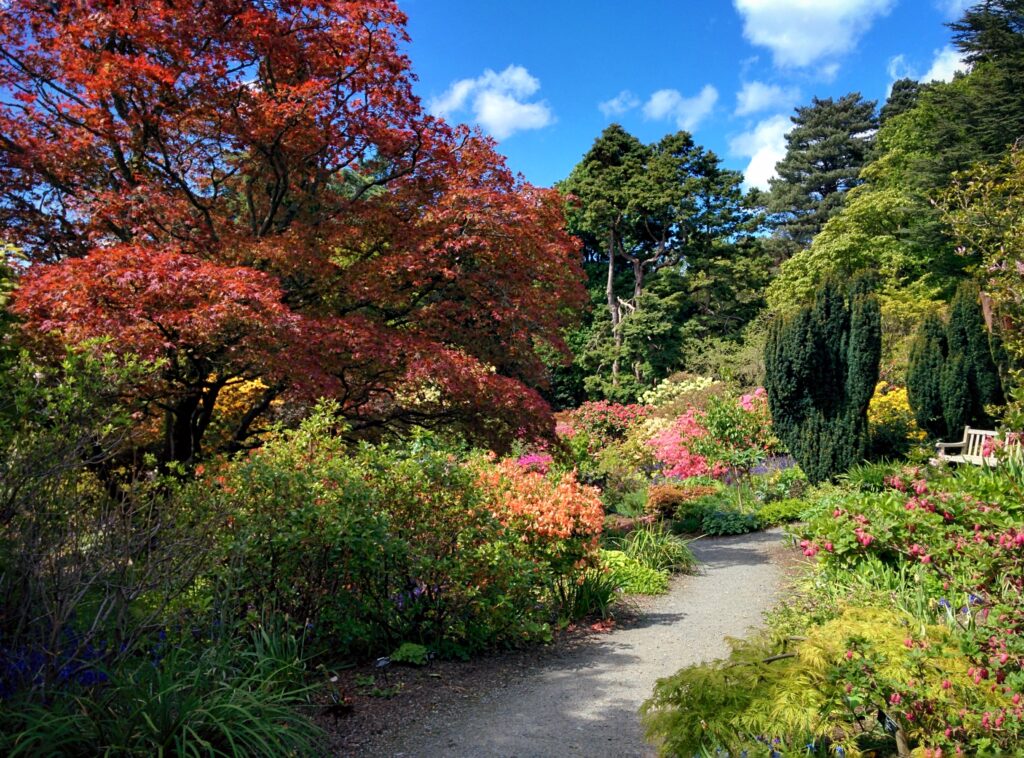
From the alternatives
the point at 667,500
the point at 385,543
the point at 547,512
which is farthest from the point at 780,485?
the point at 385,543

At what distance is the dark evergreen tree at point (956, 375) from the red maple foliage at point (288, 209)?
908 cm

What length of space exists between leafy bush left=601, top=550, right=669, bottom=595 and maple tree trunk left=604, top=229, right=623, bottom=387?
19229 mm

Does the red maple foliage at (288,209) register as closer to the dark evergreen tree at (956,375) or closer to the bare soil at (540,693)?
the bare soil at (540,693)

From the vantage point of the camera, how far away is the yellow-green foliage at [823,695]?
2.46 metres

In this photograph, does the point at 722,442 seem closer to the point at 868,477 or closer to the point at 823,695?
the point at 868,477

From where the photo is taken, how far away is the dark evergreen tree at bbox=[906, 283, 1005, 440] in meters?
13.0

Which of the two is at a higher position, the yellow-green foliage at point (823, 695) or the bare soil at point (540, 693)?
the yellow-green foliage at point (823, 695)

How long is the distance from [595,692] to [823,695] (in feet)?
6.13

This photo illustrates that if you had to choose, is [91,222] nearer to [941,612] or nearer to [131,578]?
[131,578]

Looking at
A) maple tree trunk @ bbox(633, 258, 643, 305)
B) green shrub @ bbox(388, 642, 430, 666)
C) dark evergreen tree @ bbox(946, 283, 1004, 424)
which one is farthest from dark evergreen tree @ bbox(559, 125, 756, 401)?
green shrub @ bbox(388, 642, 430, 666)

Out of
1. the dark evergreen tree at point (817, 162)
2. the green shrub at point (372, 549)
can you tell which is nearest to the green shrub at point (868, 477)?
the green shrub at point (372, 549)

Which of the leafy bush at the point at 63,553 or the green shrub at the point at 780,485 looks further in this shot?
the green shrub at the point at 780,485

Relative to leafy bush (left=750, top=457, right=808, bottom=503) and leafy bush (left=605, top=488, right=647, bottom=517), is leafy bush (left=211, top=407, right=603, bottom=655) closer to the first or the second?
leafy bush (left=605, top=488, right=647, bottom=517)

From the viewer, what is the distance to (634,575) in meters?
7.05
